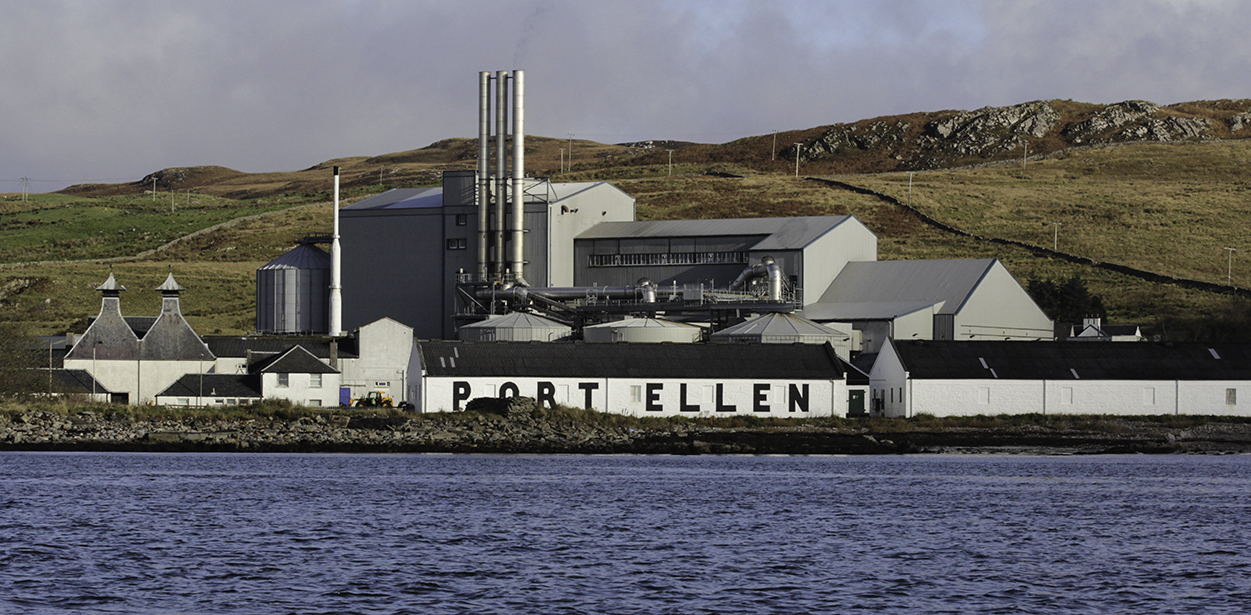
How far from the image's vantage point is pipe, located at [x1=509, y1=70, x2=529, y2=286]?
77.8 metres

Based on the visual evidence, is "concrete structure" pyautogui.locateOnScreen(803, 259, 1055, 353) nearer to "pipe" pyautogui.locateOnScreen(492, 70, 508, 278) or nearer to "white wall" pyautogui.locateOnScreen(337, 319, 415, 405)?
"pipe" pyautogui.locateOnScreen(492, 70, 508, 278)

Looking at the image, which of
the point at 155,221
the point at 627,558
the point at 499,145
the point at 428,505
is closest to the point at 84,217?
the point at 155,221

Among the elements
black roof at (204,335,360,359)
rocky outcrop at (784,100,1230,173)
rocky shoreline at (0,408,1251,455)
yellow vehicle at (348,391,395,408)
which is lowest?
rocky shoreline at (0,408,1251,455)

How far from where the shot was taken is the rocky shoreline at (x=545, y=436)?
183 ft

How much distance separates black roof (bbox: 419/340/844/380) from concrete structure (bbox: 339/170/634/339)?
→ 56.7 feet

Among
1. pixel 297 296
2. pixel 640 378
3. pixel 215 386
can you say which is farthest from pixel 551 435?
pixel 297 296

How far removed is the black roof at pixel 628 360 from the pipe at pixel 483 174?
645 inches

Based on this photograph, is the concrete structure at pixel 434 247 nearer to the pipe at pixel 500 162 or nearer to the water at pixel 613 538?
the pipe at pixel 500 162

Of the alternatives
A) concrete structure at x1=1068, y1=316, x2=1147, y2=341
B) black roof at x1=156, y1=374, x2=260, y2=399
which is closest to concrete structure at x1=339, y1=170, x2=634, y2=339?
black roof at x1=156, y1=374, x2=260, y2=399

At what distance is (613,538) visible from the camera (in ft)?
104

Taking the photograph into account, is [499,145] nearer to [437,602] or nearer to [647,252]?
[647,252]

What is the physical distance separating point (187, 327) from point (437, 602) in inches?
2005

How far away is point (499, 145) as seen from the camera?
79.2m

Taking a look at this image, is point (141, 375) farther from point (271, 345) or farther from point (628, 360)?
point (628, 360)
